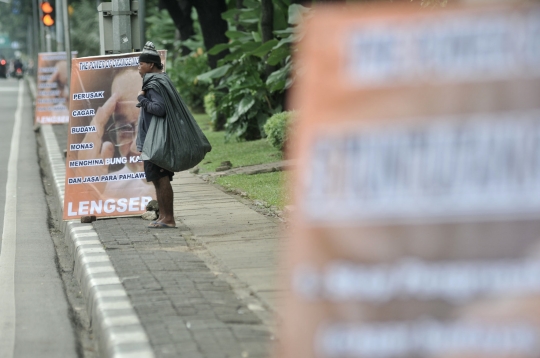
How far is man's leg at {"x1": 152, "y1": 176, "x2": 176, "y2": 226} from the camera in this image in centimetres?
960

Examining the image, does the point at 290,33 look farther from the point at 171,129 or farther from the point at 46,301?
the point at 46,301

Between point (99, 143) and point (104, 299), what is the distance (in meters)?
4.18

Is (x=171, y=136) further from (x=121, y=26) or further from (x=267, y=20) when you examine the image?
(x=267, y=20)

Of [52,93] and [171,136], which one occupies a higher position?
[171,136]

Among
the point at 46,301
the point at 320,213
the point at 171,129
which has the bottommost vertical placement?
the point at 46,301

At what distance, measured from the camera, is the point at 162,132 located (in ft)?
30.8

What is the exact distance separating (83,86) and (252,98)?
Answer: 28.6 feet

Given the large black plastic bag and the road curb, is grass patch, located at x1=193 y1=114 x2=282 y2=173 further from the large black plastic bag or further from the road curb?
the large black plastic bag

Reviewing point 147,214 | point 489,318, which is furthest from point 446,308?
point 147,214

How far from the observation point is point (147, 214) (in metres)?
10.5

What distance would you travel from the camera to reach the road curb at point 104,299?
5.49 meters

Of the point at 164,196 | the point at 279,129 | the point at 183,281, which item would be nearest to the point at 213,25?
the point at 279,129

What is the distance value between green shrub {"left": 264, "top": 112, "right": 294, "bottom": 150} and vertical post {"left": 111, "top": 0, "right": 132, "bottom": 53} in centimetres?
433

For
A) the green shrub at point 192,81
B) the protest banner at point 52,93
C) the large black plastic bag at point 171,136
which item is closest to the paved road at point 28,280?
the large black plastic bag at point 171,136
